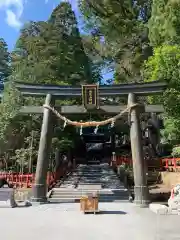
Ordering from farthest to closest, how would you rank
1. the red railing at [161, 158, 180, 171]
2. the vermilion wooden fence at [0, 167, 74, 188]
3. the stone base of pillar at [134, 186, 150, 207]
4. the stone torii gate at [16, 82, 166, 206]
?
the red railing at [161, 158, 180, 171] < the vermilion wooden fence at [0, 167, 74, 188] < the stone torii gate at [16, 82, 166, 206] < the stone base of pillar at [134, 186, 150, 207]

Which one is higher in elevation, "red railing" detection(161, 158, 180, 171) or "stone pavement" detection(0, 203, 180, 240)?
"red railing" detection(161, 158, 180, 171)

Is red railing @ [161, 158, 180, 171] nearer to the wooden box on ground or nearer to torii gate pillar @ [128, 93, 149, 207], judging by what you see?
torii gate pillar @ [128, 93, 149, 207]

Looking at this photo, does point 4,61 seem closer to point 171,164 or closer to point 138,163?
point 171,164

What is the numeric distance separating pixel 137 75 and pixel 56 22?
41.4ft

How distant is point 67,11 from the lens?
39969 mm

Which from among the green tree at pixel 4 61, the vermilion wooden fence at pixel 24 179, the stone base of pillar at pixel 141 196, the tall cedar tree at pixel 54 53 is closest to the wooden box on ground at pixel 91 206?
the stone base of pillar at pixel 141 196

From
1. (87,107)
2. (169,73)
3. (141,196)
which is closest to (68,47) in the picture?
(169,73)

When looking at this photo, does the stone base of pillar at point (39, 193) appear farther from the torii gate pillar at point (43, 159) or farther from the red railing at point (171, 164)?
the red railing at point (171, 164)

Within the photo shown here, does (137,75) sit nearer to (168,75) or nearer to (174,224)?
(168,75)

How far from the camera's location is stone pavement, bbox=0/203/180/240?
8445 millimetres

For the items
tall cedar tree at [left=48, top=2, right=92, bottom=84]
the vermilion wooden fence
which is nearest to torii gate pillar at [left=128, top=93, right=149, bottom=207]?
the vermilion wooden fence

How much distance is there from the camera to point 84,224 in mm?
10711

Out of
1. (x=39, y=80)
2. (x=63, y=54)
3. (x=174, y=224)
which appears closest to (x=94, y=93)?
(x=174, y=224)

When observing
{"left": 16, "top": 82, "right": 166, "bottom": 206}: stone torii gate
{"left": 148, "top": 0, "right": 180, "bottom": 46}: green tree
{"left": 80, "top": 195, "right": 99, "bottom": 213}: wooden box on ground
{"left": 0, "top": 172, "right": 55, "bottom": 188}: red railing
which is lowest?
{"left": 80, "top": 195, "right": 99, "bottom": 213}: wooden box on ground
